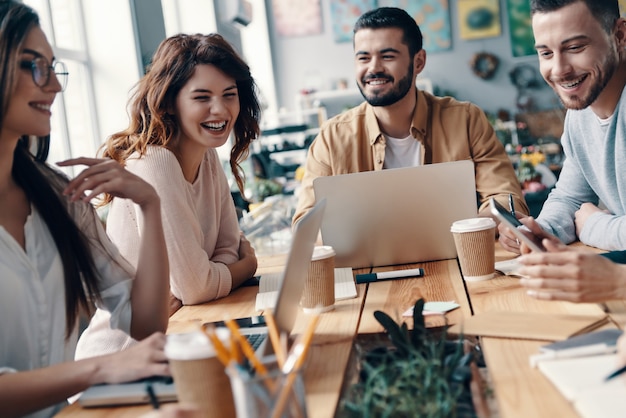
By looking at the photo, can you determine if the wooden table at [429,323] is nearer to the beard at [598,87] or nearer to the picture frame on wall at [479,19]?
the beard at [598,87]

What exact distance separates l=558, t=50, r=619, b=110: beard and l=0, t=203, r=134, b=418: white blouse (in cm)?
127

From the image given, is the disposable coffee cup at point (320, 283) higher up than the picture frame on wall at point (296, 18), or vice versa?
the picture frame on wall at point (296, 18)

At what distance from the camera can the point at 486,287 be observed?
1.50m

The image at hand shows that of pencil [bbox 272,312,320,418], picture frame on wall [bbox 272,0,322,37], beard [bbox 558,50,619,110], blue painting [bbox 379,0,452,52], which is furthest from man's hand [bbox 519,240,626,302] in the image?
picture frame on wall [bbox 272,0,322,37]

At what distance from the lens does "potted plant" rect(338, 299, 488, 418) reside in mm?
735

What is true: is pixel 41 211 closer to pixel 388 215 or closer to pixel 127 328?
pixel 127 328

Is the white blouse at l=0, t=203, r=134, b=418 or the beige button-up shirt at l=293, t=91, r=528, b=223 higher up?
the beige button-up shirt at l=293, t=91, r=528, b=223

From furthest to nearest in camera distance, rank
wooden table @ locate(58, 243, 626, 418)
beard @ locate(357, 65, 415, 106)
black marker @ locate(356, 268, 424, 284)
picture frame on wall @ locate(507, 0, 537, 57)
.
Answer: picture frame on wall @ locate(507, 0, 537, 57) → beard @ locate(357, 65, 415, 106) → black marker @ locate(356, 268, 424, 284) → wooden table @ locate(58, 243, 626, 418)

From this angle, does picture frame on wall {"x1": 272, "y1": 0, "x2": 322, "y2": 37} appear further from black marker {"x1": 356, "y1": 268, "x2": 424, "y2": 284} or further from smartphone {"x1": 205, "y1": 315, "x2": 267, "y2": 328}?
smartphone {"x1": 205, "y1": 315, "x2": 267, "y2": 328}

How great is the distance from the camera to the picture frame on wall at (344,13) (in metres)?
8.34

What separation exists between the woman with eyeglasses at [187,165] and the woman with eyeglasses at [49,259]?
20 cm

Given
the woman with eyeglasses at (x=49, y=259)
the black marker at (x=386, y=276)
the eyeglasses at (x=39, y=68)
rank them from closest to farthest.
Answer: the woman with eyeglasses at (x=49, y=259), the eyeglasses at (x=39, y=68), the black marker at (x=386, y=276)

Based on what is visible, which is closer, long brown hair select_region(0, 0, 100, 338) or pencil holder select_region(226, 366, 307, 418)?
pencil holder select_region(226, 366, 307, 418)

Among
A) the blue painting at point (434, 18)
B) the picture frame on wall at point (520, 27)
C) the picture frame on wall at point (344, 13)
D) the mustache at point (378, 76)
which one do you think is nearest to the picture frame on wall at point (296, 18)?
the picture frame on wall at point (344, 13)
